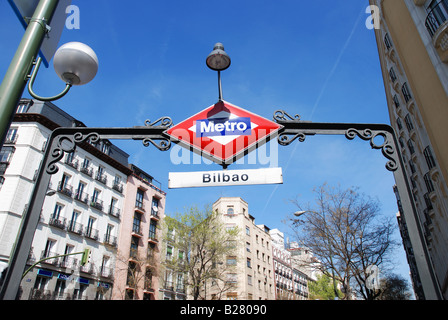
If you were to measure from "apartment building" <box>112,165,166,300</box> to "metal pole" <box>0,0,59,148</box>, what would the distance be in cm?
3210

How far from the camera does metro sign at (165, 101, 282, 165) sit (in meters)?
3.74

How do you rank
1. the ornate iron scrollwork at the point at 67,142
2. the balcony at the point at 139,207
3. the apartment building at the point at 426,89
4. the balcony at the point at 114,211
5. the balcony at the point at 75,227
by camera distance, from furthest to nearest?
the balcony at the point at 139,207 < the balcony at the point at 114,211 < the balcony at the point at 75,227 < the apartment building at the point at 426,89 < the ornate iron scrollwork at the point at 67,142

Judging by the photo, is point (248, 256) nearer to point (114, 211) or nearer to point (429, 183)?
point (114, 211)

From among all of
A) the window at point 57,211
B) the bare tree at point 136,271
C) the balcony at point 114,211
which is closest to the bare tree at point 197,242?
the bare tree at point 136,271

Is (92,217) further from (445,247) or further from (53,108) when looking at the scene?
(445,247)

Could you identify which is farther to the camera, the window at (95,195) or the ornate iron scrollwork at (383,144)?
the window at (95,195)

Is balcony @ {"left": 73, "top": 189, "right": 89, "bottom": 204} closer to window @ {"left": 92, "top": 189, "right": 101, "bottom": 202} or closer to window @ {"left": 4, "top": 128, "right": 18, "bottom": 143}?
window @ {"left": 92, "top": 189, "right": 101, "bottom": 202}

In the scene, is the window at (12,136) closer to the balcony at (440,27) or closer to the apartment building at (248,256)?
the balcony at (440,27)

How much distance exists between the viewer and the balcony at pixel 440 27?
426 inches

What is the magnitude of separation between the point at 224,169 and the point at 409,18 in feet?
49.4

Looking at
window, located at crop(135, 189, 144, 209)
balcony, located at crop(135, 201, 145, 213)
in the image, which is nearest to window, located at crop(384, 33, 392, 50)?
balcony, located at crop(135, 201, 145, 213)

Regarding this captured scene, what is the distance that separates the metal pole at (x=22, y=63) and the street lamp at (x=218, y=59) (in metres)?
1.87

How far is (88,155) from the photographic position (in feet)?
109

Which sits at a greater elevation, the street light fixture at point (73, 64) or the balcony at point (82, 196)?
the balcony at point (82, 196)
